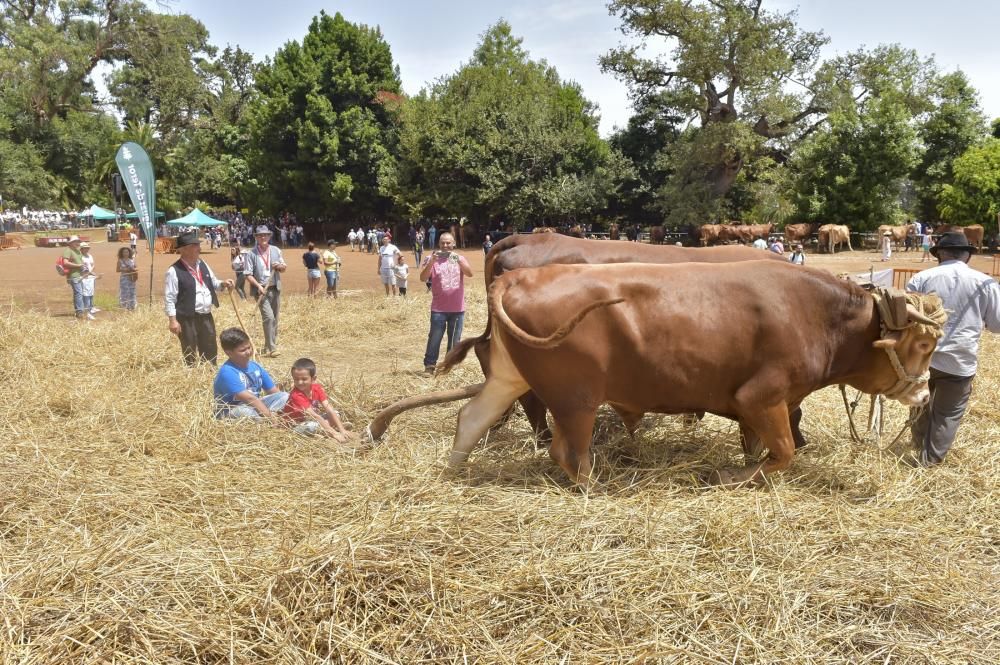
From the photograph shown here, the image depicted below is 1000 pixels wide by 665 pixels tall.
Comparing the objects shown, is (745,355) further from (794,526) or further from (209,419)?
(209,419)

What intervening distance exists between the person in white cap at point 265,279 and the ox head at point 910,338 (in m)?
6.69

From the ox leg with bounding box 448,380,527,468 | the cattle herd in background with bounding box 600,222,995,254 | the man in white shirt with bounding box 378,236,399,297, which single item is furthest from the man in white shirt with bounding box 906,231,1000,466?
the cattle herd in background with bounding box 600,222,995,254

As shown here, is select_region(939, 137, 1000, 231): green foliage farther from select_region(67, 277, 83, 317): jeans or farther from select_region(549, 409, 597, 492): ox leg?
select_region(67, 277, 83, 317): jeans

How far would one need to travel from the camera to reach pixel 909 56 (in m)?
32.0

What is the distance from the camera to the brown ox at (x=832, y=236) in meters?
27.8

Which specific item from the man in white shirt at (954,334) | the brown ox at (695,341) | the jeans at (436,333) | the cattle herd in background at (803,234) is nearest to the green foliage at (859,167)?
the cattle herd in background at (803,234)

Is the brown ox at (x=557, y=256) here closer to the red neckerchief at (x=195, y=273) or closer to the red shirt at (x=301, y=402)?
the red shirt at (x=301, y=402)

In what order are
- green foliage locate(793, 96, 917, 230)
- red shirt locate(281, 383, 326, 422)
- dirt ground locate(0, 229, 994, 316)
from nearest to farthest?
red shirt locate(281, 383, 326, 422) → dirt ground locate(0, 229, 994, 316) → green foliage locate(793, 96, 917, 230)

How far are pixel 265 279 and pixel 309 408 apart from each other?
13.5 ft

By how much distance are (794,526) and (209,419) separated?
375 centimetres

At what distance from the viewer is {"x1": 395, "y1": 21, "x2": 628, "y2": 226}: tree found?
3189cm

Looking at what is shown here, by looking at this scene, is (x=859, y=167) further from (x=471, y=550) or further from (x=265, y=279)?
(x=471, y=550)

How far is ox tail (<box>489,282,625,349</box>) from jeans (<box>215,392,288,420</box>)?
2136mm

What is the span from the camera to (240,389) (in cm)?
513
